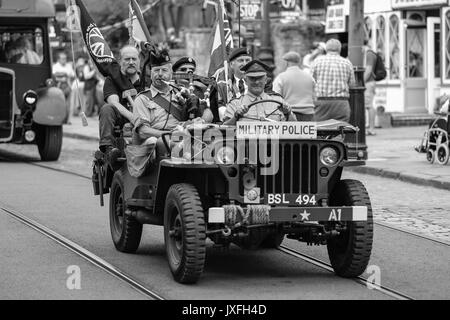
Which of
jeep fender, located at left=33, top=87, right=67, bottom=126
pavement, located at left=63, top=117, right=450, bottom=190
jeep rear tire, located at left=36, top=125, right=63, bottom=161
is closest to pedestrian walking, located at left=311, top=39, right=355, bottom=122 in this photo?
pavement, located at left=63, top=117, right=450, bottom=190

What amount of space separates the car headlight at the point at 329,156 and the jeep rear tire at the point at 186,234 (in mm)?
971

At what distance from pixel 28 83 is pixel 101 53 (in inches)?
388

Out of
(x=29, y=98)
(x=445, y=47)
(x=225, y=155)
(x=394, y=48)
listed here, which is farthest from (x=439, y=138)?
(x=394, y=48)

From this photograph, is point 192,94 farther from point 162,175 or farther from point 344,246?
point 344,246

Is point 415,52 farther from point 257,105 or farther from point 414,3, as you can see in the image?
point 257,105

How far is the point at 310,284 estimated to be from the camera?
8836 mm

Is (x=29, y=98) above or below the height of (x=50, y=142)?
above

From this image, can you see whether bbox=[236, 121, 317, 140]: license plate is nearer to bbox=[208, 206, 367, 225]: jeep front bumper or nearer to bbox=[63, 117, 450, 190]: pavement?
bbox=[208, 206, 367, 225]: jeep front bumper

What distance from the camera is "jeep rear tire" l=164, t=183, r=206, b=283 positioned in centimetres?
855

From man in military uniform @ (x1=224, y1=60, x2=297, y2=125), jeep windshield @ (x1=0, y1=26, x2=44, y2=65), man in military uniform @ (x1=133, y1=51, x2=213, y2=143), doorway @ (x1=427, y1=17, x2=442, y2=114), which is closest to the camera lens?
man in military uniform @ (x1=224, y1=60, x2=297, y2=125)

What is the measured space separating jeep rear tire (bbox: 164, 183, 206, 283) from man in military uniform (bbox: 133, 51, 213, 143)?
3.50 feet

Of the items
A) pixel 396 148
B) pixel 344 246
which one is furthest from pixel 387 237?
pixel 396 148

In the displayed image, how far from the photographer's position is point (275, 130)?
8.77 metres
